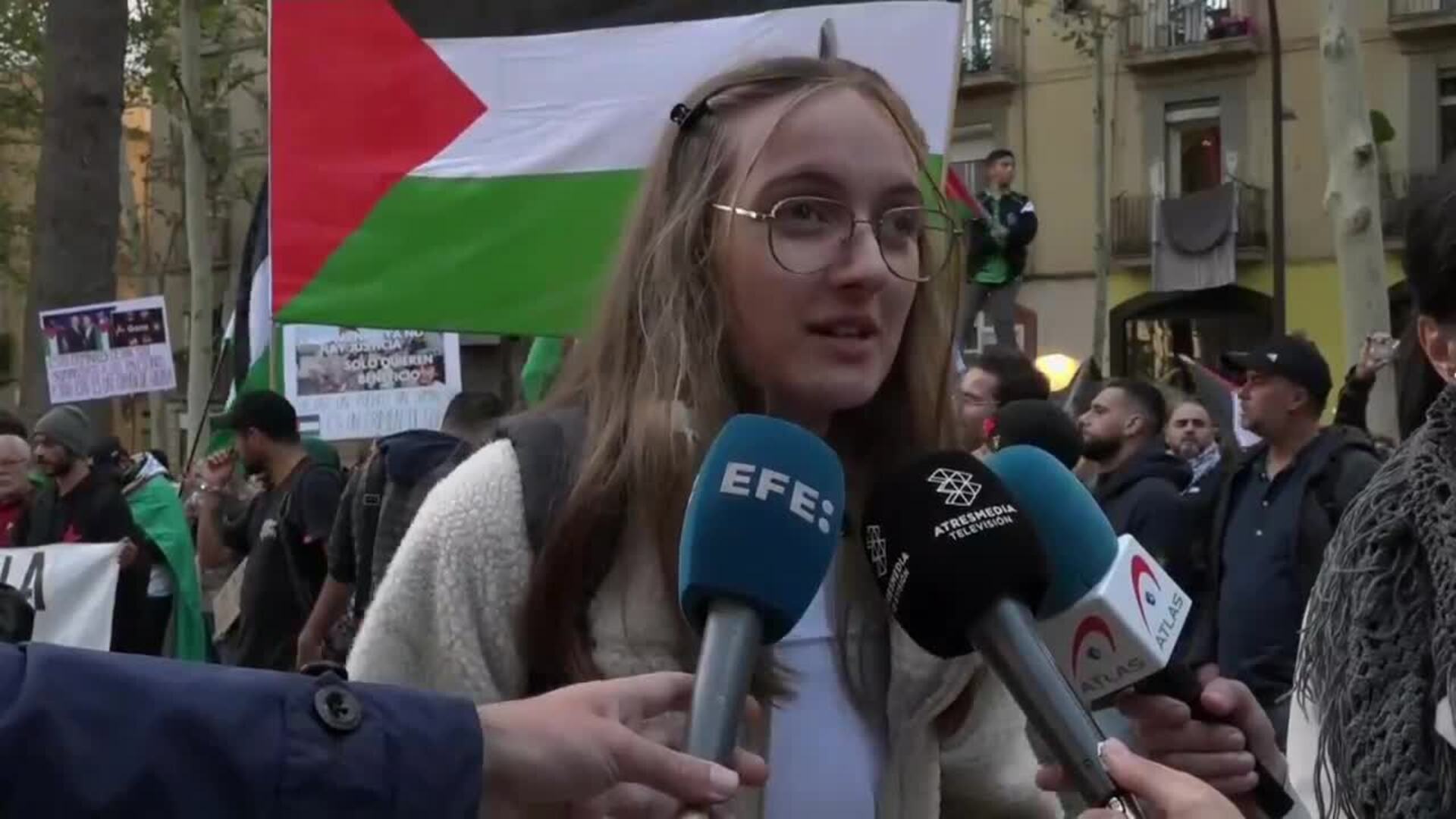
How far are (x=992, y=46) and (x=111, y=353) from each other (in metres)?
18.3

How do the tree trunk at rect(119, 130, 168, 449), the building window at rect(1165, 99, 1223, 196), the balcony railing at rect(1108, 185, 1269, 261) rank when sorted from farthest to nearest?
the tree trunk at rect(119, 130, 168, 449), the building window at rect(1165, 99, 1223, 196), the balcony railing at rect(1108, 185, 1269, 261)

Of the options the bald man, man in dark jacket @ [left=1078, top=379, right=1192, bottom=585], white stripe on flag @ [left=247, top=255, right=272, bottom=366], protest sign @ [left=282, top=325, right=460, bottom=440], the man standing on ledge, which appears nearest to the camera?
man in dark jacket @ [left=1078, top=379, right=1192, bottom=585]

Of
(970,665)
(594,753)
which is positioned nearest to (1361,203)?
(970,665)

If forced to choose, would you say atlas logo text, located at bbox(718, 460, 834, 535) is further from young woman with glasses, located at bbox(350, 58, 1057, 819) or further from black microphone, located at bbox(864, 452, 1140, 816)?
young woman with glasses, located at bbox(350, 58, 1057, 819)

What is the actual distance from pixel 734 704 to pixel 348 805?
0.98ft

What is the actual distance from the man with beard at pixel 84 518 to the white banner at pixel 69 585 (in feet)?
0.30

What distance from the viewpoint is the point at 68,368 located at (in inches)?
402

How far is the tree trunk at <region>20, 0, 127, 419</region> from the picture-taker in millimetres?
9320

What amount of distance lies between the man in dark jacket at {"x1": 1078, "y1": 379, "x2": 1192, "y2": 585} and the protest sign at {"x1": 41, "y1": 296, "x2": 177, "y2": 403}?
5.66m

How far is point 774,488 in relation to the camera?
63.4 inches

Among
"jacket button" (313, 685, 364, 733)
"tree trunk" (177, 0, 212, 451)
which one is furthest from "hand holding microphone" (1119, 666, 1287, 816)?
"tree trunk" (177, 0, 212, 451)

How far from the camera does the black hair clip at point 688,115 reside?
2002mm

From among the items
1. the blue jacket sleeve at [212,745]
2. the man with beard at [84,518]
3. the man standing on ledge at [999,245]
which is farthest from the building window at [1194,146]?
the blue jacket sleeve at [212,745]

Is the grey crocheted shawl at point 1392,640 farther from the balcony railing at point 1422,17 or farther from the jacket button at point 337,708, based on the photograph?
the balcony railing at point 1422,17
